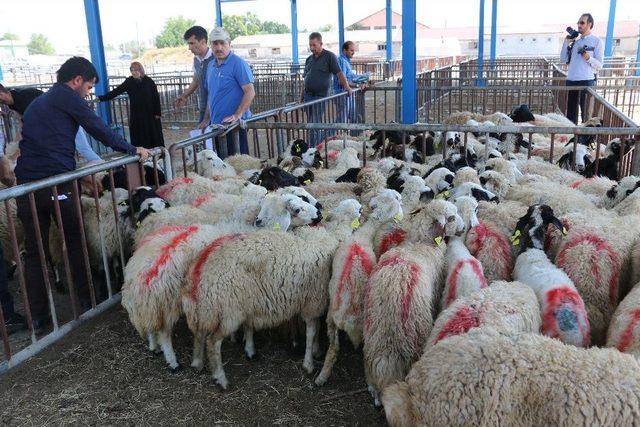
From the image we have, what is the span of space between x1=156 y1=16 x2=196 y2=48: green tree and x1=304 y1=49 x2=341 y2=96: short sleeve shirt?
109 meters

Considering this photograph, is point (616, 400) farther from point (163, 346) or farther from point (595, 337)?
point (163, 346)

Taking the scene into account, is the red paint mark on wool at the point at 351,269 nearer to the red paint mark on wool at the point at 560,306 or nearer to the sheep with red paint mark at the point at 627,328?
the red paint mark on wool at the point at 560,306

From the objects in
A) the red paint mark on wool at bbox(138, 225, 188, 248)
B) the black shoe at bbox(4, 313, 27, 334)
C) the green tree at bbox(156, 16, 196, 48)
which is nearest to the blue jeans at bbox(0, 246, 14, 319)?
the black shoe at bbox(4, 313, 27, 334)

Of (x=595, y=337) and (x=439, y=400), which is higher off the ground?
(x=439, y=400)

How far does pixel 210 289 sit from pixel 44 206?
1.81m

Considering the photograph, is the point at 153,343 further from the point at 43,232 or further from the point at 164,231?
the point at 43,232

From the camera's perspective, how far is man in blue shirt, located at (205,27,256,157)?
6.58 m

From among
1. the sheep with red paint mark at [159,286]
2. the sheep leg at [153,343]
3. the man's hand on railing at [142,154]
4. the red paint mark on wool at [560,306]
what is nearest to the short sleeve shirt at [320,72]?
the man's hand on railing at [142,154]

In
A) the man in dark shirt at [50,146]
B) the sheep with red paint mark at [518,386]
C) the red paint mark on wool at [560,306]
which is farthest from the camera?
the man in dark shirt at [50,146]

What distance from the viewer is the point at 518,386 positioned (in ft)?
7.50

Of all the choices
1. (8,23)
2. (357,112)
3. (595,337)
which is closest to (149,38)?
(8,23)

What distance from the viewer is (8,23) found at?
328 ft

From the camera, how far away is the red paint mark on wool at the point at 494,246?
3.94 metres

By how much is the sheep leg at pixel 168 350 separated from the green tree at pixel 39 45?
127 meters
